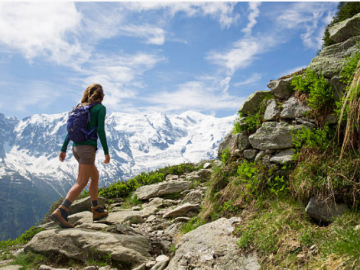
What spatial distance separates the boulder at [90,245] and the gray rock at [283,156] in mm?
3683

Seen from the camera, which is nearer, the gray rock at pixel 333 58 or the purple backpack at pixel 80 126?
the gray rock at pixel 333 58

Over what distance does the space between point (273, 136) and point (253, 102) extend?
5.07ft

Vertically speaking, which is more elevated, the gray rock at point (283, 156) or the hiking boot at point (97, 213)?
the gray rock at point (283, 156)

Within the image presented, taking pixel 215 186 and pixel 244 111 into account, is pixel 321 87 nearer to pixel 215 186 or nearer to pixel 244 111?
pixel 244 111

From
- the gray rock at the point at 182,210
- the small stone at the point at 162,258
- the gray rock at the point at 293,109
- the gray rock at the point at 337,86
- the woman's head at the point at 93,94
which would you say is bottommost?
the small stone at the point at 162,258

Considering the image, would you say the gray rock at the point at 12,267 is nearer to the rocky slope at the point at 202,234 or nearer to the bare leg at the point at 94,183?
the rocky slope at the point at 202,234

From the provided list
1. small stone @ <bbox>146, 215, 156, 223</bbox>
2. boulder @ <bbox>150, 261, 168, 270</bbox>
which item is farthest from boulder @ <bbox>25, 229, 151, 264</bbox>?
small stone @ <bbox>146, 215, 156, 223</bbox>

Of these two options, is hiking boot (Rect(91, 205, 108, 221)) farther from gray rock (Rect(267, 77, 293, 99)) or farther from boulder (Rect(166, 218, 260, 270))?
gray rock (Rect(267, 77, 293, 99))

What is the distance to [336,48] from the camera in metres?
5.82

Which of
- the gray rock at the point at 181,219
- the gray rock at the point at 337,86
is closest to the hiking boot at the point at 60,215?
the gray rock at the point at 181,219

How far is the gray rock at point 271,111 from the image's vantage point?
6161mm

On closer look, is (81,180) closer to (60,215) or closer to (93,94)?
(60,215)

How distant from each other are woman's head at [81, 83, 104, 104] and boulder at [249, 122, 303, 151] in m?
4.33

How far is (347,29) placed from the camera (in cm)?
577
